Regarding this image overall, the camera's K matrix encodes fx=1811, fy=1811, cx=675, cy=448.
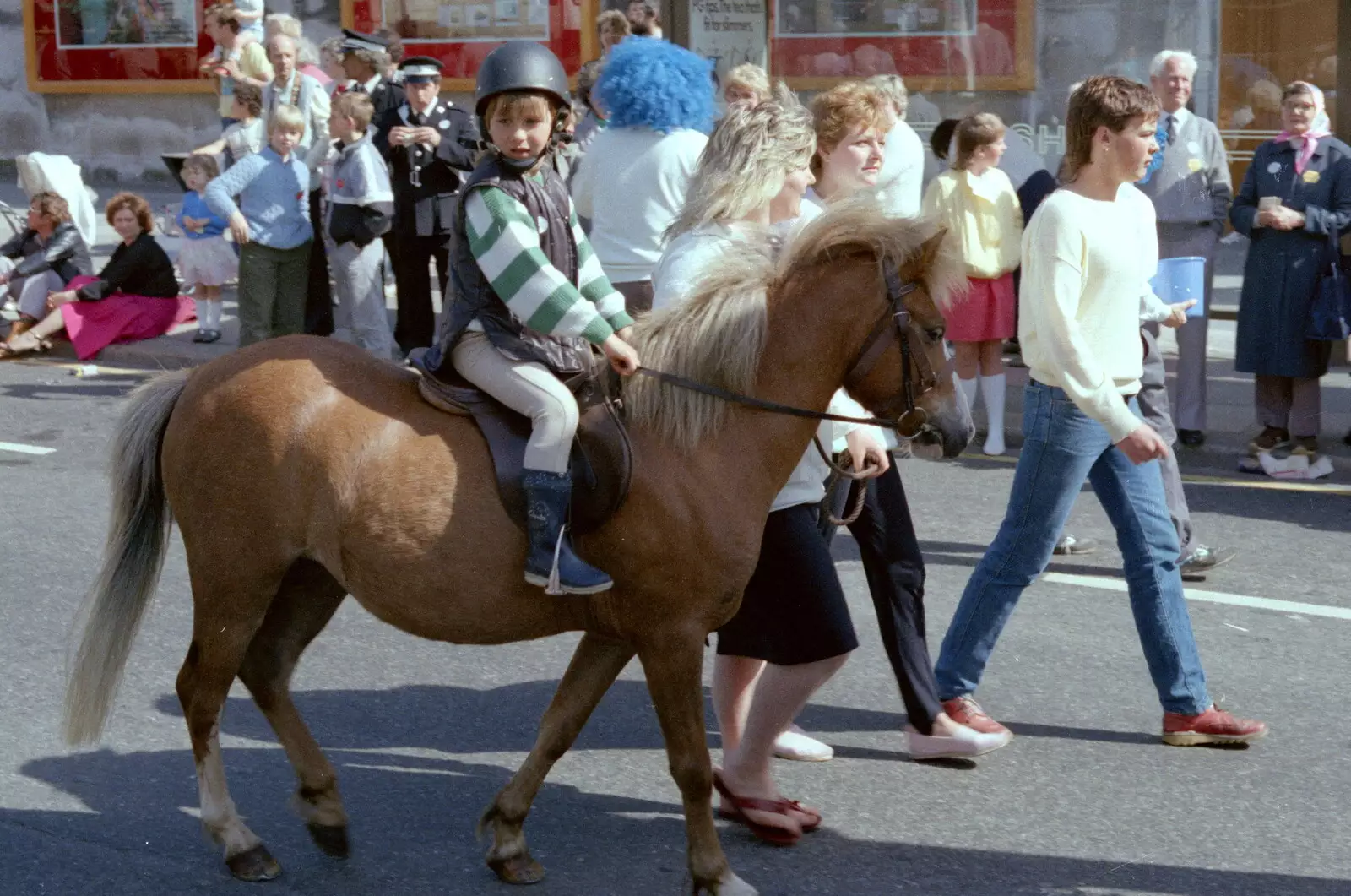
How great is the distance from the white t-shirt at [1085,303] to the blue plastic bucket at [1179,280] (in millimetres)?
2454

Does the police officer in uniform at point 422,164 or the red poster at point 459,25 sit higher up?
the red poster at point 459,25

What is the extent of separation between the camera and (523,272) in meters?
4.30

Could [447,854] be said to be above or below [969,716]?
below

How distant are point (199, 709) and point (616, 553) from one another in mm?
1210

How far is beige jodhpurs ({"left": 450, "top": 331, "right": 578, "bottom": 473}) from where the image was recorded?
169 inches

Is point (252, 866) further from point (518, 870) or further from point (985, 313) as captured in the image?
point (985, 313)

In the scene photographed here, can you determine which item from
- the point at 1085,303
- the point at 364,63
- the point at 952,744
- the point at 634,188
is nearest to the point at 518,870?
the point at 952,744

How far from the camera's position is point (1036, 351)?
5.33m

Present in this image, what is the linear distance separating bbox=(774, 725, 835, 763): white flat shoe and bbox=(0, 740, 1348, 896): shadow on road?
50 centimetres

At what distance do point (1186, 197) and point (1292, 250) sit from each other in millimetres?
744

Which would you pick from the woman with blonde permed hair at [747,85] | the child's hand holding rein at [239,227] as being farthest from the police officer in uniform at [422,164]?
the woman with blonde permed hair at [747,85]

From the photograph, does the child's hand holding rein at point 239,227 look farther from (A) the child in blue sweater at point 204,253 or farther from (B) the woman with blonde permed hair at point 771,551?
(B) the woman with blonde permed hair at point 771,551

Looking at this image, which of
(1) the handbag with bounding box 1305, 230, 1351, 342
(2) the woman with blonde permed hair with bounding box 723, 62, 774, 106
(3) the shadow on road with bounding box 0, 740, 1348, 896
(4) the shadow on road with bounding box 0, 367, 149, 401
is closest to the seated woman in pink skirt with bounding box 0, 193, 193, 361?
(4) the shadow on road with bounding box 0, 367, 149, 401

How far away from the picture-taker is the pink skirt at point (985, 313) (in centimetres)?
976
